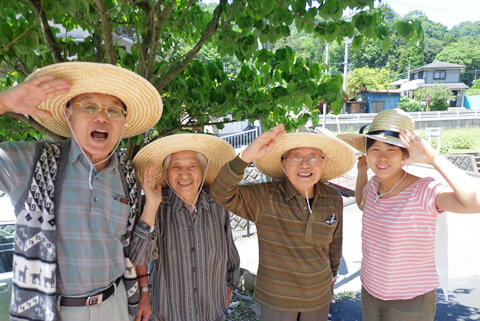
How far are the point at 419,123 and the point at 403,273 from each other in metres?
31.7

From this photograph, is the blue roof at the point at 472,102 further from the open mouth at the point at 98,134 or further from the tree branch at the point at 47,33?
the open mouth at the point at 98,134

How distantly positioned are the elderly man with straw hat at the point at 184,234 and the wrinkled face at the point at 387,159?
107 cm

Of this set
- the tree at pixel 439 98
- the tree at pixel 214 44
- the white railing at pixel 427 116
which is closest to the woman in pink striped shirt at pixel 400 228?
the tree at pixel 214 44

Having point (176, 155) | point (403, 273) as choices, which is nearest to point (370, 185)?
point (403, 273)

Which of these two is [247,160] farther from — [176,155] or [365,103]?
[365,103]

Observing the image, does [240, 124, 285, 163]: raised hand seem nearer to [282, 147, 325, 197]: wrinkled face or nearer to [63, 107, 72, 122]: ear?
[282, 147, 325, 197]: wrinkled face

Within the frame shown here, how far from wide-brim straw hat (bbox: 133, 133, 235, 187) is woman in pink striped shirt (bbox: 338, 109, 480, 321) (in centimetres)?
107

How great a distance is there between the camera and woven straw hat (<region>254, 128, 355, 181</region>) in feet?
7.76

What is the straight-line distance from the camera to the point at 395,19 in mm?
2115

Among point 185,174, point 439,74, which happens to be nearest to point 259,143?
point 185,174

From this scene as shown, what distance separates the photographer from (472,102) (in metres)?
49.2

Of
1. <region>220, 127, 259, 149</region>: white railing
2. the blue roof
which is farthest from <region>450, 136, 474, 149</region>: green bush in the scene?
the blue roof

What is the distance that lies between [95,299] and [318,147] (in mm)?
1705

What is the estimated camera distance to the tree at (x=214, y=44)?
6.70 ft
